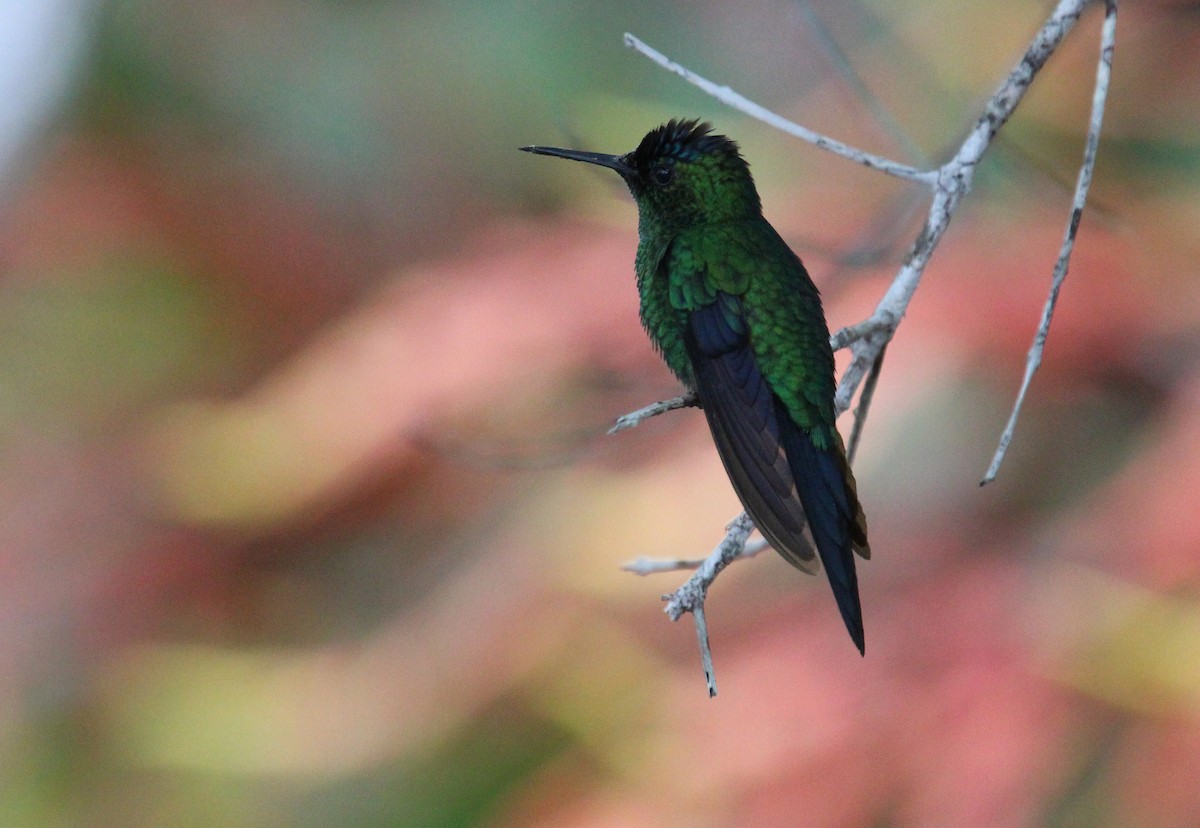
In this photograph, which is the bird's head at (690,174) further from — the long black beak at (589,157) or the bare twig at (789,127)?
the bare twig at (789,127)

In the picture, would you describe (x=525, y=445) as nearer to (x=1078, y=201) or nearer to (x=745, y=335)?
(x=745, y=335)

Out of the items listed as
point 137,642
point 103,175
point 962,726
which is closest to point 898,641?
point 962,726

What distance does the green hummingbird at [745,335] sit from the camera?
160cm

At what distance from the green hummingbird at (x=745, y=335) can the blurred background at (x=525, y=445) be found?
6.97 ft

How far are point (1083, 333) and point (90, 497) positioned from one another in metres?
6.01

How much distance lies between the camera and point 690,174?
6.43ft

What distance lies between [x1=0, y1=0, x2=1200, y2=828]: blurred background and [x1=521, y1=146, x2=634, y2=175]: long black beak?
210 centimetres

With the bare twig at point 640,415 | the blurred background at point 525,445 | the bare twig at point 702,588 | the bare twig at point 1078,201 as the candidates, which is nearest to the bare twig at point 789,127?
the bare twig at point 1078,201

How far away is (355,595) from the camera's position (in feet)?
22.6

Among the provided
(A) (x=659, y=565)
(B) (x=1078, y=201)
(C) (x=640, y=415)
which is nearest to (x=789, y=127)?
(B) (x=1078, y=201)

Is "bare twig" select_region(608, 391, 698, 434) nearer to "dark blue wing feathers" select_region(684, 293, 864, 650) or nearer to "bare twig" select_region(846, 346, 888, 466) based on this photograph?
"dark blue wing feathers" select_region(684, 293, 864, 650)

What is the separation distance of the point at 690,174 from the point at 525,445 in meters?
3.56

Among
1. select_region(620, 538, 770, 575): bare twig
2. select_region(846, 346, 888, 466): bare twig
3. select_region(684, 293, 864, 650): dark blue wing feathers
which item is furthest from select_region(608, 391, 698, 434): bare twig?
select_region(846, 346, 888, 466): bare twig

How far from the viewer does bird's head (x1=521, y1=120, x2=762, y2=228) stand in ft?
6.41
